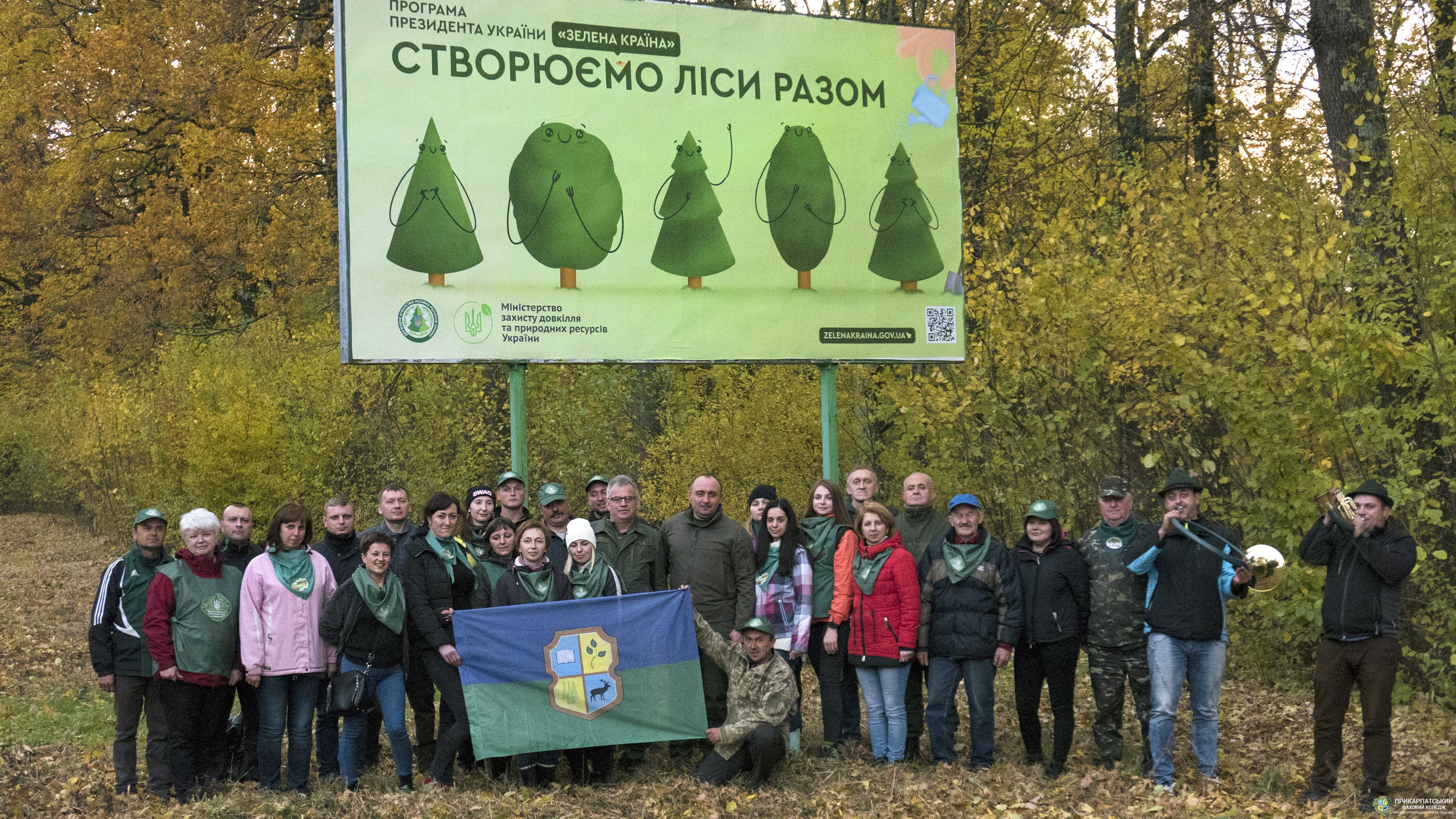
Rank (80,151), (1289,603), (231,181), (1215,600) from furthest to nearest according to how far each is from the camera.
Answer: (80,151) < (231,181) < (1289,603) < (1215,600)

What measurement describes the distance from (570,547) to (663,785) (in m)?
1.49

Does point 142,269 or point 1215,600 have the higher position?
point 142,269

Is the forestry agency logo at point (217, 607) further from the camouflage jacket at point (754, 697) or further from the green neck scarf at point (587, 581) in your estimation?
the camouflage jacket at point (754, 697)

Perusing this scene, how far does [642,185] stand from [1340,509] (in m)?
5.53

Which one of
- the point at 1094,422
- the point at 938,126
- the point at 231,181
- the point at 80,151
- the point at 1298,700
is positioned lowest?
the point at 1298,700

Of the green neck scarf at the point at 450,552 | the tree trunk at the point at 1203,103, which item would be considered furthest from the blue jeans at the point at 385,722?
the tree trunk at the point at 1203,103

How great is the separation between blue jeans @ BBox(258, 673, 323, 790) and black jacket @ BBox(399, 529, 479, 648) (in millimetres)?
647

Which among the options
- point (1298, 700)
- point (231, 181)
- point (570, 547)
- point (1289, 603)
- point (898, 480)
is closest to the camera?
point (570, 547)

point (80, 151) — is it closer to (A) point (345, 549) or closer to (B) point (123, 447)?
(B) point (123, 447)

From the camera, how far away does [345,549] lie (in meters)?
7.58

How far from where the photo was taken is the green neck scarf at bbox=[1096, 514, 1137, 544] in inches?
281

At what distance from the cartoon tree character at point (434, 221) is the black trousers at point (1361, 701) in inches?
246

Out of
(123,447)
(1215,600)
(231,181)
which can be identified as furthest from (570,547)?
(123,447)

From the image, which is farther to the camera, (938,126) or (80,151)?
(80,151)
